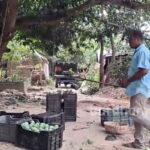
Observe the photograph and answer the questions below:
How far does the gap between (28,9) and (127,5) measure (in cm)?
348

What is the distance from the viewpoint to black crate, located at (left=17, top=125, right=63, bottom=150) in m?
4.81

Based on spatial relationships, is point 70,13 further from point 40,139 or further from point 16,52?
point 16,52

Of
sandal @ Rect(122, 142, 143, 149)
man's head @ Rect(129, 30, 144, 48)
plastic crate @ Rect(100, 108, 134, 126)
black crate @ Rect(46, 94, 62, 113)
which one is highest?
man's head @ Rect(129, 30, 144, 48)

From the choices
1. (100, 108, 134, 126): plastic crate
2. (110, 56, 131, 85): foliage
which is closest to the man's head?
(100, 108, 134, 126): plastic crate

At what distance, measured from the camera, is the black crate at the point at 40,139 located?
481cm

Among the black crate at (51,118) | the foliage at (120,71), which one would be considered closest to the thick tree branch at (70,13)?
the black crate at (51,118)

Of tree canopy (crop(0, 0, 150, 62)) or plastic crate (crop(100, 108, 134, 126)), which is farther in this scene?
tree canopy (crop(0, 0, 150, 62))

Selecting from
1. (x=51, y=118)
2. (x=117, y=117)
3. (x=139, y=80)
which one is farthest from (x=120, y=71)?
(x=139, y=80)

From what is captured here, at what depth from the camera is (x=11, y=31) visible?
8570 millimetres

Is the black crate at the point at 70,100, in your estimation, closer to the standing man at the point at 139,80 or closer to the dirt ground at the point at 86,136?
the dirt ground at the point at 86,136

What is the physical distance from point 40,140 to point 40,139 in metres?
0.02

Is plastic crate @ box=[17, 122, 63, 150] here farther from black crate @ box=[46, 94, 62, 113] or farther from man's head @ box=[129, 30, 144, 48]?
black crate @ box=[46, 94, 62, 113]

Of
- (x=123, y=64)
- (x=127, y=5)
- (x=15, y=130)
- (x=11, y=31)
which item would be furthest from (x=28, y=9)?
(x=123, y=64)

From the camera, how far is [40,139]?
489cm
